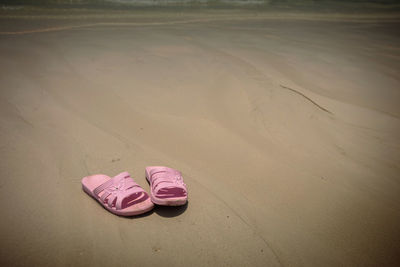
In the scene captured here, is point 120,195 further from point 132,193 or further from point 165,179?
point 165,179

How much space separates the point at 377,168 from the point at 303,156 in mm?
458

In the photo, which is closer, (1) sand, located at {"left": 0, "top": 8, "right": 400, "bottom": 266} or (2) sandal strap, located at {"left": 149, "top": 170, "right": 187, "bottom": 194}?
(1) sand, located at {"left": 0, "top": 8, "right": 400, "bottom": 266}

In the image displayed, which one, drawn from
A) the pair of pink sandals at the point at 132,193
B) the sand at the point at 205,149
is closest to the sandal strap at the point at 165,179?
the pair of pink sandals at the point at 132,193

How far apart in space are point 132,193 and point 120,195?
0.06m

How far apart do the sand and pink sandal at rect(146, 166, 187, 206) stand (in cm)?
9

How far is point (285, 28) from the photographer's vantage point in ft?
15.0

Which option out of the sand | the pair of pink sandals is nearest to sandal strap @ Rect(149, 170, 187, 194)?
the pair of pink sandals

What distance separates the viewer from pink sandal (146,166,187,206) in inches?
47.6

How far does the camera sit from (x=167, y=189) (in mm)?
1242

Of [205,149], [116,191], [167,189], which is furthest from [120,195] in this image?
[205,149]

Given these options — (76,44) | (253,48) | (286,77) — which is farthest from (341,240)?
(76,44)

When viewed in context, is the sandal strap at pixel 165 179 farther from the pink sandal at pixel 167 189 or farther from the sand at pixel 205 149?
the sand at pixel 205 149

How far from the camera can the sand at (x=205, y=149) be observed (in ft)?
3.66

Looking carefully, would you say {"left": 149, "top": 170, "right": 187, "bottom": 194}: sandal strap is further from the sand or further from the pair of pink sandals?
the sand
